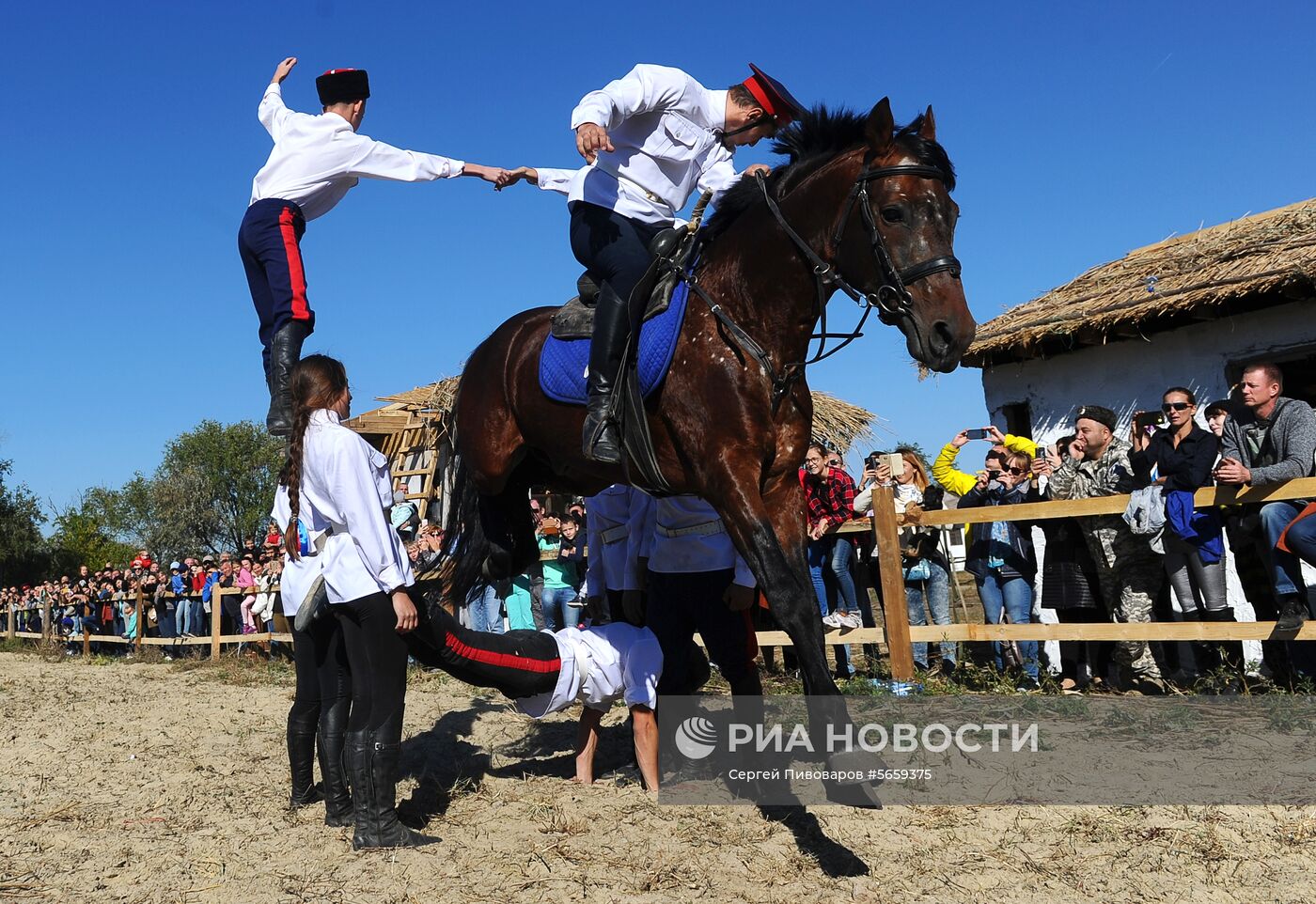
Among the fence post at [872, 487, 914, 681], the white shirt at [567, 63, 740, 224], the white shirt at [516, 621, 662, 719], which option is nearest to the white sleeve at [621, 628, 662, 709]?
the white shirt at [516, 621, 662, 719]

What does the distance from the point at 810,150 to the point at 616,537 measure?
2.68 m

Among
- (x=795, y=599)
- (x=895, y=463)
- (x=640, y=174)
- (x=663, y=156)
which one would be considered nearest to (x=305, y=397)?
(x=640, y=174)

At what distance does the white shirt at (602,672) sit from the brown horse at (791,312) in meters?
0.86

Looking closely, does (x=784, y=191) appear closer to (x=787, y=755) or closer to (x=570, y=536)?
(x=787, y=755)

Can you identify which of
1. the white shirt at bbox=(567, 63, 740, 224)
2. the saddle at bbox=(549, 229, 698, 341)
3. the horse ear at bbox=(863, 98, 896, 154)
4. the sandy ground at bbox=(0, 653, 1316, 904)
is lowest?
the sandy ground at bbox=(0, 653, 1316, 904)

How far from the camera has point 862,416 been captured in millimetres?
18484

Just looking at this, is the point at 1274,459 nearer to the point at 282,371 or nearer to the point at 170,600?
the point at 282,371

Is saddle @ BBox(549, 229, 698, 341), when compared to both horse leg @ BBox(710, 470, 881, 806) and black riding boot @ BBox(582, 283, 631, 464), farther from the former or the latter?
horse leg @ BBox(710, 470, 881, 806)

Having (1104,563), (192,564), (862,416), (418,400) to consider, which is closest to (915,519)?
(1104,563)

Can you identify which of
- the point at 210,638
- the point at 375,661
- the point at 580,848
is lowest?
the point at 580,848

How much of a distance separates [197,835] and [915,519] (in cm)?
555

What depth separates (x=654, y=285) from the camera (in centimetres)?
504

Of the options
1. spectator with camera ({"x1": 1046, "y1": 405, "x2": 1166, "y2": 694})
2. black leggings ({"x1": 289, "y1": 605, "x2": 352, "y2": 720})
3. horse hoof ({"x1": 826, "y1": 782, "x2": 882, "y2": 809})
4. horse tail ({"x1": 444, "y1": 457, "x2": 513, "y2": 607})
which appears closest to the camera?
horse hoof ({"x1": 826, "y1": 782, "x2": 882, "y2": 809})

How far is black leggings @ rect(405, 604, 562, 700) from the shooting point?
484 centimetres
